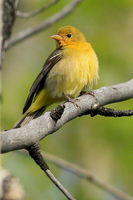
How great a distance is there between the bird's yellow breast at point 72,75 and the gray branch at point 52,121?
1.92 m

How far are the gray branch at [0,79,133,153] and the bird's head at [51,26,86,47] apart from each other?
9.32 ft

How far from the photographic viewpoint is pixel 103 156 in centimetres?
738

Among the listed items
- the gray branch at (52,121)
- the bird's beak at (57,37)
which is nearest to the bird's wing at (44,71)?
the bird's beak at (57,37)

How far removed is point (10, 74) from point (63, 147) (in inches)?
53.0

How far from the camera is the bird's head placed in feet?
21.9

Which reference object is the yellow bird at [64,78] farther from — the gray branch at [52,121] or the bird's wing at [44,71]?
the gray branch at [52,121]

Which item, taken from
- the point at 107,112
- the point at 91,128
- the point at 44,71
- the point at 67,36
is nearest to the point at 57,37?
the point at 67,36

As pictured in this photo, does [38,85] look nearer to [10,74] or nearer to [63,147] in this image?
[63,147]

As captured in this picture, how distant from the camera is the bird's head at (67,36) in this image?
21.9 ft

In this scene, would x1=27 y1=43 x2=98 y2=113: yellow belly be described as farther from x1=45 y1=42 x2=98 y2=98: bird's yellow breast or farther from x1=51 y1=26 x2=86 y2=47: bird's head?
x1=51 y1=26 x2=86 y2=47: bird's head

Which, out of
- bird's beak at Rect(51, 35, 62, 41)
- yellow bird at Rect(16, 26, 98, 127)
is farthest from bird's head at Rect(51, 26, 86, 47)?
yellow bird at Rect(16, 26, 98, 127)

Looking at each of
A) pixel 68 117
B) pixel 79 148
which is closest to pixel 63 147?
pixel 79 148

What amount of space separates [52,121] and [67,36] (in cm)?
362

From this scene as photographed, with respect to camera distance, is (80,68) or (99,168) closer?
(80,68)
